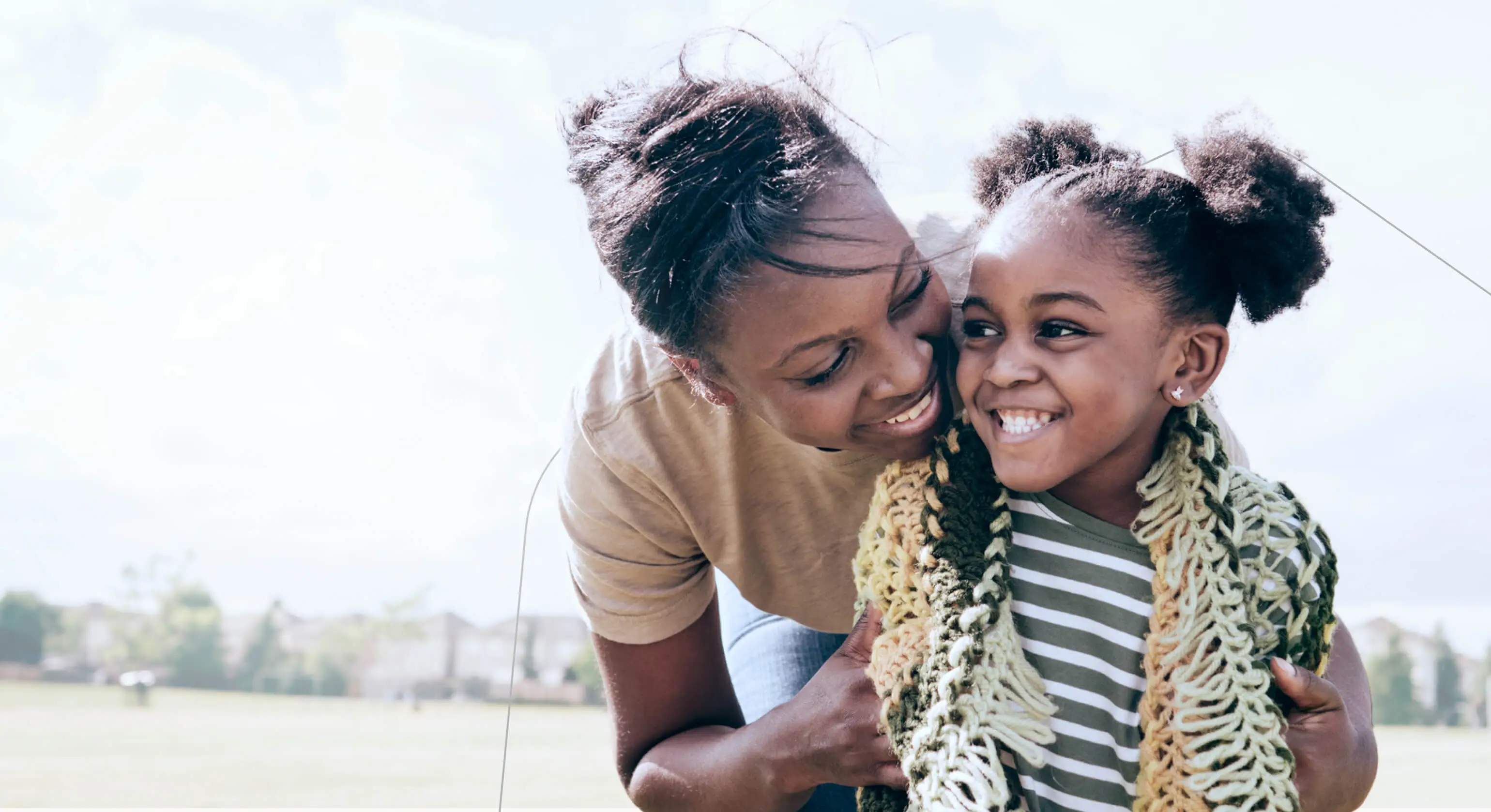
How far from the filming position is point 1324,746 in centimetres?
125

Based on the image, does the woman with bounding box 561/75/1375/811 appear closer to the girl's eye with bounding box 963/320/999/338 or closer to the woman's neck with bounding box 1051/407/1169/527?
the girl's eye with bounding box 963/320/999/338

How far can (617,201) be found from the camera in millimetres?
1301

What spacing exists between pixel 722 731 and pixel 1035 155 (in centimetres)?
91

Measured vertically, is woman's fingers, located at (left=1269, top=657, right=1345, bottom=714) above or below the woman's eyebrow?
below

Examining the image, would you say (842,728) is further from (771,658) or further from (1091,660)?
(771,658)

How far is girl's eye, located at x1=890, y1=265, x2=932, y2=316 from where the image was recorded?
1.29m

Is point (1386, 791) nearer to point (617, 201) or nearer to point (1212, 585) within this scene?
point (1212, 585)

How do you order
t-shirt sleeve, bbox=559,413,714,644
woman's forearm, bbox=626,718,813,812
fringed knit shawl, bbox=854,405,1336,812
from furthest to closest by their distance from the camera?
t-shirt sleeve, bbox=559,413,714,644
woman's forearm, bbox=626,718,813,812
fringed knit shawl, bbox=854,405,1336,812

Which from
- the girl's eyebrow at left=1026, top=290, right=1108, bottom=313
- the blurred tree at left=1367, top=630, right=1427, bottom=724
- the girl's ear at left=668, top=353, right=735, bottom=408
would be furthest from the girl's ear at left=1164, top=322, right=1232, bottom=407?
the blurred tree at left=1367, top=630, right=1427, bottom=724

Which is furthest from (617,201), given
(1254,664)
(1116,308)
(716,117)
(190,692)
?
(190,692)

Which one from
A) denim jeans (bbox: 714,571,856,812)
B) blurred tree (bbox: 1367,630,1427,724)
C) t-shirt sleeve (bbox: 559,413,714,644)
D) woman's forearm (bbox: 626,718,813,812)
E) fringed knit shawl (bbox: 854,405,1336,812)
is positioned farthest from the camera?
blurred tree (bbox: 1367,630,1427,724)

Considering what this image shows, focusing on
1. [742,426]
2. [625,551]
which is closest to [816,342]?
[742,426]

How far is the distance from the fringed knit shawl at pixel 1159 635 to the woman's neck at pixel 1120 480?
2 centimetres

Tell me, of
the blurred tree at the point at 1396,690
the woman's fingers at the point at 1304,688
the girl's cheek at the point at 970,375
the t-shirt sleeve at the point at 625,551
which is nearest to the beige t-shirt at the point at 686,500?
the t-shirt sleeve at the point at 625,551
